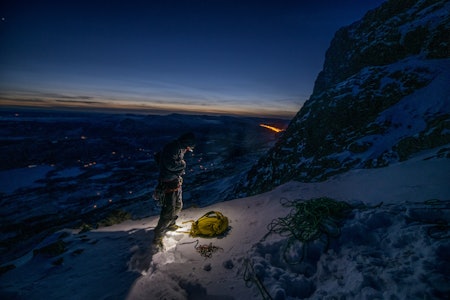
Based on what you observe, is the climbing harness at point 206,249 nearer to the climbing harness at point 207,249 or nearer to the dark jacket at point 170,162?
the climbing harness at point 207,249

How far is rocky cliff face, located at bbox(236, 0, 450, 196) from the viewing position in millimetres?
11148

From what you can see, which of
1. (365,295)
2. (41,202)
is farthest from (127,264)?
(41,202)

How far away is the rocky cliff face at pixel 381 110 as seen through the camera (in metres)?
11.1

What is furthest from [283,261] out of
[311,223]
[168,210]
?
[168,210]

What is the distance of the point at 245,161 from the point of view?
55.6 metres

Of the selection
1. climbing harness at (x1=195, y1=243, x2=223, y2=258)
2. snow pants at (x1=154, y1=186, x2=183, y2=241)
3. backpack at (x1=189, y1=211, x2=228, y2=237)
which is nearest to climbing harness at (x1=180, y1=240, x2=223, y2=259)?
climbing harness at (x1=195, y1=243, x2=223, y2=258)

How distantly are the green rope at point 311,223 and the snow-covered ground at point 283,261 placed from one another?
12 cm

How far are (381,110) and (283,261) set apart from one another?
1327 cm

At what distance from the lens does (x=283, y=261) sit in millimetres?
3768

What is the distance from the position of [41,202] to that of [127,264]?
37.0 m

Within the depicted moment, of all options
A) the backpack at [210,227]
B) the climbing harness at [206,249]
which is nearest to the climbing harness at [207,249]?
the climbing harness at [206,249]

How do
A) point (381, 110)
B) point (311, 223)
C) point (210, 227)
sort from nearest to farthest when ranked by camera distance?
1. point (311, 223)
2. point (210, 227)
3. point (381, 110)

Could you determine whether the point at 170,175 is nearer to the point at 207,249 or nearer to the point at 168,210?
the point at 168,210

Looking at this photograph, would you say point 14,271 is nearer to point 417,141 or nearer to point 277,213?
point 277,213
